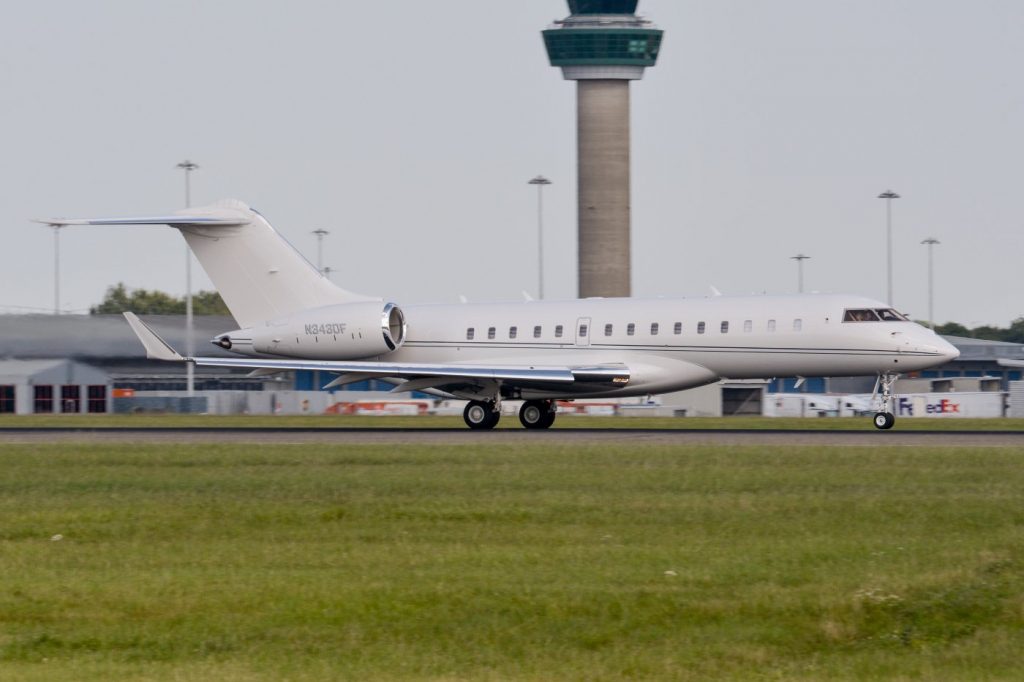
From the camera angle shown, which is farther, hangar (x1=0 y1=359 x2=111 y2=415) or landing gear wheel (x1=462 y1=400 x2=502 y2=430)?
hangar (x1=0 y1=359 x2=111 y2=415)

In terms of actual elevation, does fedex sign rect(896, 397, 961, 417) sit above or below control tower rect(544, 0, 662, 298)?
below

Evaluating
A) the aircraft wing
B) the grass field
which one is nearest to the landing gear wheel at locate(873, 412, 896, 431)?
the aircraft wing

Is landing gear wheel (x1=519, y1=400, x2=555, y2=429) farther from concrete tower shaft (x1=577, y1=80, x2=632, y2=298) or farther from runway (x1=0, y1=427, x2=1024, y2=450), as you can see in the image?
concrete tower shaft (x1=577, y1=80, x2=632, y2=298)

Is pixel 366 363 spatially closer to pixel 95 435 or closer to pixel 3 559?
pixel 95 435

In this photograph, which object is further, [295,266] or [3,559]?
[295,266]

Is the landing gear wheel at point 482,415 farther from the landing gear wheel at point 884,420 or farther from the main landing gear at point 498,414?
the landing gear wheel at point 884,420

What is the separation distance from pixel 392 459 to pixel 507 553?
10315mm

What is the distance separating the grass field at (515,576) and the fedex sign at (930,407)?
121 ft

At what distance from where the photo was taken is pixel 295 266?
39656 mm

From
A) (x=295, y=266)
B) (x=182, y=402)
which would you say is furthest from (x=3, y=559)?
(x=182, y=402)

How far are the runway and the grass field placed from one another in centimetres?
772

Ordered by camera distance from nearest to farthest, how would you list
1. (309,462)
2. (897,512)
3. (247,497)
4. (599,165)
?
(897,512)
(247,497)
(309,462)
(599,165)

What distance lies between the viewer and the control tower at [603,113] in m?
97.4

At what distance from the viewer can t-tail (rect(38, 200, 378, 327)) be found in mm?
39375
